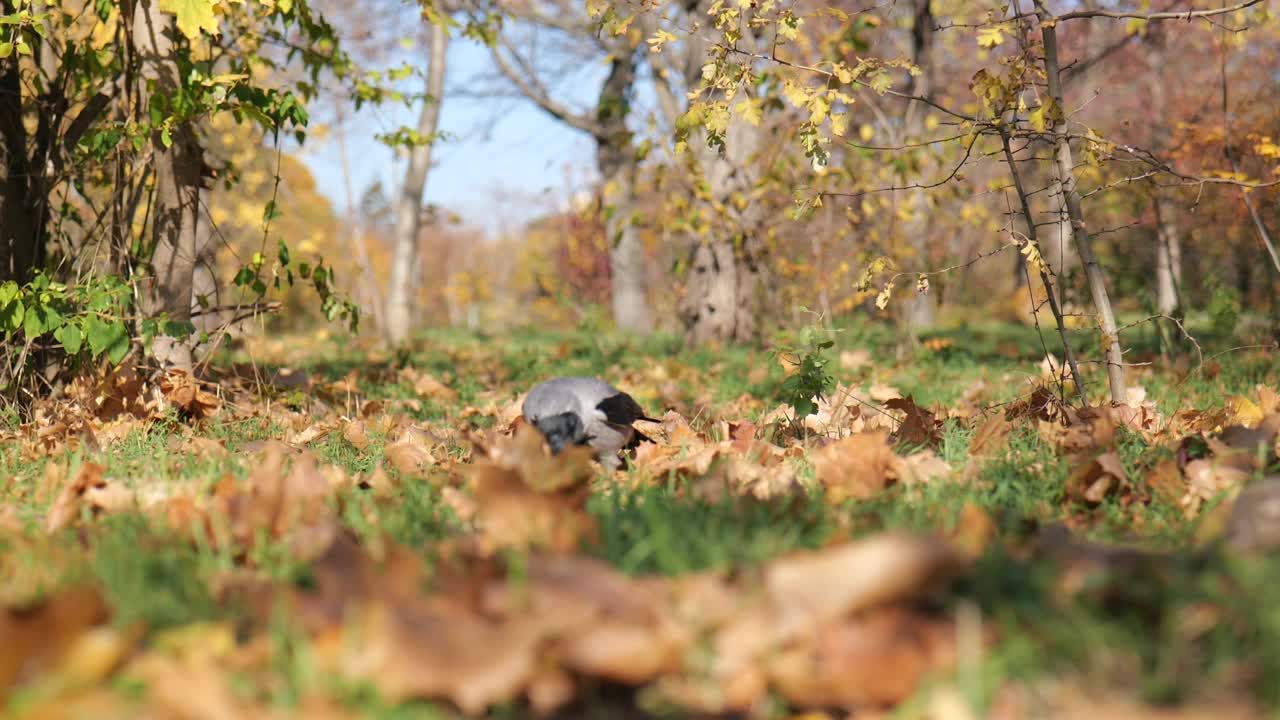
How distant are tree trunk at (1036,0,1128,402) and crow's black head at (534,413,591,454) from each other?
158cm

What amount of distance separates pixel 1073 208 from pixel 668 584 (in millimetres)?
2156

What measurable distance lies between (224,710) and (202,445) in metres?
1.88

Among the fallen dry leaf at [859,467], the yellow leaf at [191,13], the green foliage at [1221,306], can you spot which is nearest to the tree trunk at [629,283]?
the green foliage at [1221,306]

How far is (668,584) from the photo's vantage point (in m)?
1.23

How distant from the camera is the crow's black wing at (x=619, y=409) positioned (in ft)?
9.25

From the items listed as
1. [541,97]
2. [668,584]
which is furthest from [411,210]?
[668,584]

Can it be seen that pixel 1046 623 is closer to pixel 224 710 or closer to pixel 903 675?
pixel 903 675

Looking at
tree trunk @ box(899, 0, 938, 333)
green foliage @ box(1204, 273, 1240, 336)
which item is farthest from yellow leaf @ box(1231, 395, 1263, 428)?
tree trunk @ box(899, 0, 938, 333)

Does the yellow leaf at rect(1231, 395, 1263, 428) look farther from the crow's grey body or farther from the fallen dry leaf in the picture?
the crow's grey body

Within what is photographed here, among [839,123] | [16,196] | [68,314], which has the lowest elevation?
[68,314]

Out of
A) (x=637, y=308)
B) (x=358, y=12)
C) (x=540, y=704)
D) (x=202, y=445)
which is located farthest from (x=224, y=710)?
(x=358, y=12)

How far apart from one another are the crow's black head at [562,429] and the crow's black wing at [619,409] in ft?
0.36

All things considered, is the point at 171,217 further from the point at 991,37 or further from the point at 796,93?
the point at 991,37

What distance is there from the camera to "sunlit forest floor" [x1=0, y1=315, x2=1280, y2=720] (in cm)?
103
